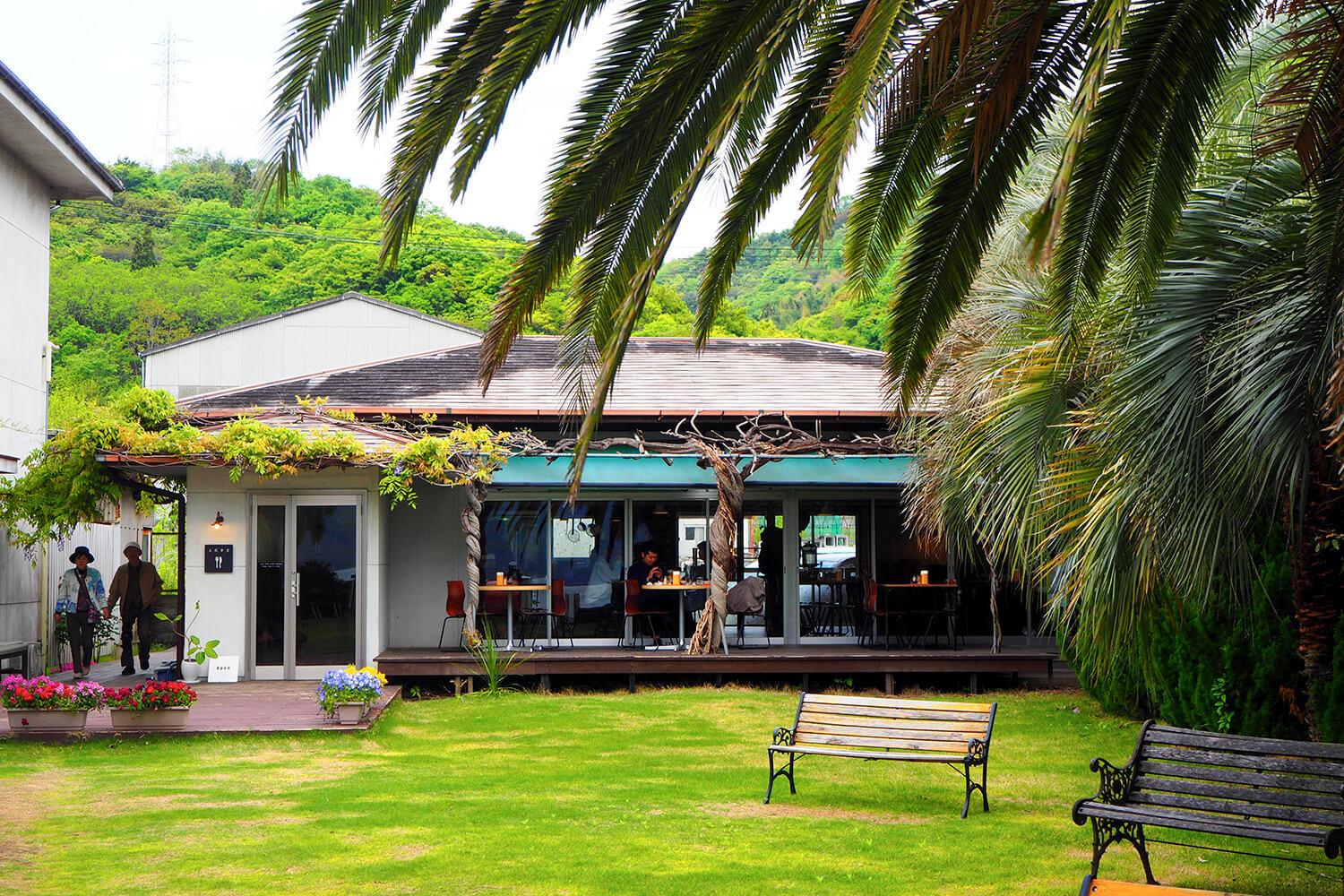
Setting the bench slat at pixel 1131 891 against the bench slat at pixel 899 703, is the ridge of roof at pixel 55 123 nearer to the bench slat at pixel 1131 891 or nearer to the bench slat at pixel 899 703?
the bench slat at pixel 899 703

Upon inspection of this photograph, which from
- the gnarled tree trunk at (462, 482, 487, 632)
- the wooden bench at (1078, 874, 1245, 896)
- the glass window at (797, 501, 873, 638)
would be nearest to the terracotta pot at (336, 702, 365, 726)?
the gnarled tree trunk at (462, 482, 487, 632)

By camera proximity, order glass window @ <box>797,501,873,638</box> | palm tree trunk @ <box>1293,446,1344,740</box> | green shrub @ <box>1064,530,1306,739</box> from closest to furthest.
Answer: palm tree trunk @ <box>1293,446,1344,740</box>
green shrub @ <box>1064,530,1306,739</box>
glass window @ <box>797,501,873,638</box>

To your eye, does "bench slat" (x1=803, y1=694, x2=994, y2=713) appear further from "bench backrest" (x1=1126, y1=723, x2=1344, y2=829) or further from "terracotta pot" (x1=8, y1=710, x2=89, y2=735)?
"terracotta pot" (x1=8, y1=710, x2=89, y2=735)

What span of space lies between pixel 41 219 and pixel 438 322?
535 inches

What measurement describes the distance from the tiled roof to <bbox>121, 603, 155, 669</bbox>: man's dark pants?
275 centimetres

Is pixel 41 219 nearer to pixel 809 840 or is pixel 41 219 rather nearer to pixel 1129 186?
pixel 809 840

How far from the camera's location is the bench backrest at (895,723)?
8328 mm

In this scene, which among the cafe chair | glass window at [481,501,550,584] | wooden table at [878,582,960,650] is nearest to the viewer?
wooden table at [878,582,960,650]

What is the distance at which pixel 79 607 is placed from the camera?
15914mm

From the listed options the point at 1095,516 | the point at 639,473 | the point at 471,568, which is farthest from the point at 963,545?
the point at 1095,516

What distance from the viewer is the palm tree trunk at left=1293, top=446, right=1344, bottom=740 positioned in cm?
681

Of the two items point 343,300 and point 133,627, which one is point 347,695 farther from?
point 343,300

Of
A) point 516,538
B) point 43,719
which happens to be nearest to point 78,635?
point 43,719

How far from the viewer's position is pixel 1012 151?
4.45 m
